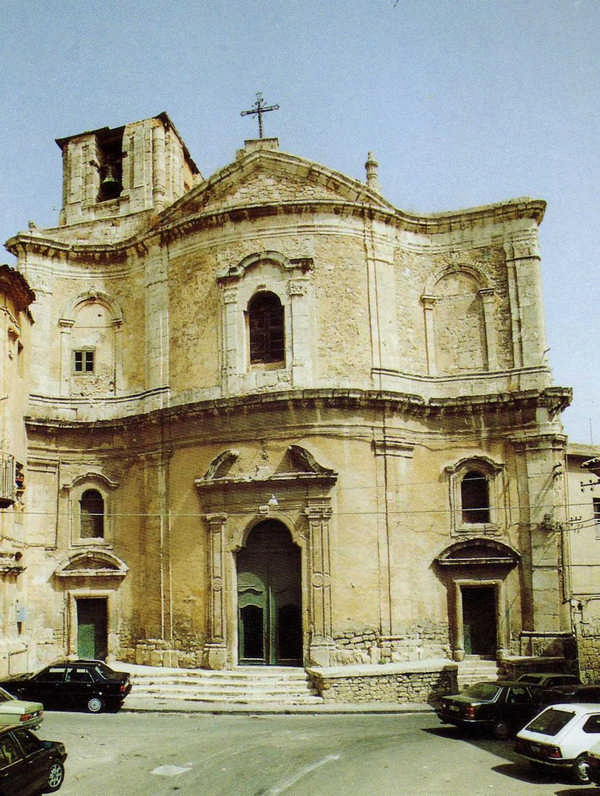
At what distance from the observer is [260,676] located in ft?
74.1

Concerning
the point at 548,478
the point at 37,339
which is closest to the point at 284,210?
the point at 37,339

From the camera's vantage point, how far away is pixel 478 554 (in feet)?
80.0

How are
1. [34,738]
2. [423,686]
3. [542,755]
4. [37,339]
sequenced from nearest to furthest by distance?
[34,738] → [542,755] → [423,686] → [37,339]

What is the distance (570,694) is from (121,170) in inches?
882

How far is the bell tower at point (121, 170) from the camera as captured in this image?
1159 inches

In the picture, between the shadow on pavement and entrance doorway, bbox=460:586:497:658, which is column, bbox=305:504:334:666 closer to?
entrance doorway, bbox=460:586:497:658

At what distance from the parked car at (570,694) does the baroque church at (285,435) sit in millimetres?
5348

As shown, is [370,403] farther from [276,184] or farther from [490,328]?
[276,184]

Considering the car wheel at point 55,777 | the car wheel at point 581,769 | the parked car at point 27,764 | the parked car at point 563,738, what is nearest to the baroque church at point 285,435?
the parked car at point 563,738

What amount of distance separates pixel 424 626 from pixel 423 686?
2.51 m

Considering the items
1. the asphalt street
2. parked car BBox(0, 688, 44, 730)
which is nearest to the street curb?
the asphalt street

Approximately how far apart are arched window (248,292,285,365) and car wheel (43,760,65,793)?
45.6 feet

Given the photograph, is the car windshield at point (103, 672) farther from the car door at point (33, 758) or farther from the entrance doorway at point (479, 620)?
the entrance doorway at point (479, 620)

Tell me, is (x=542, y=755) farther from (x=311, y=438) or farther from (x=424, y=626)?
(x=311, y=438)
